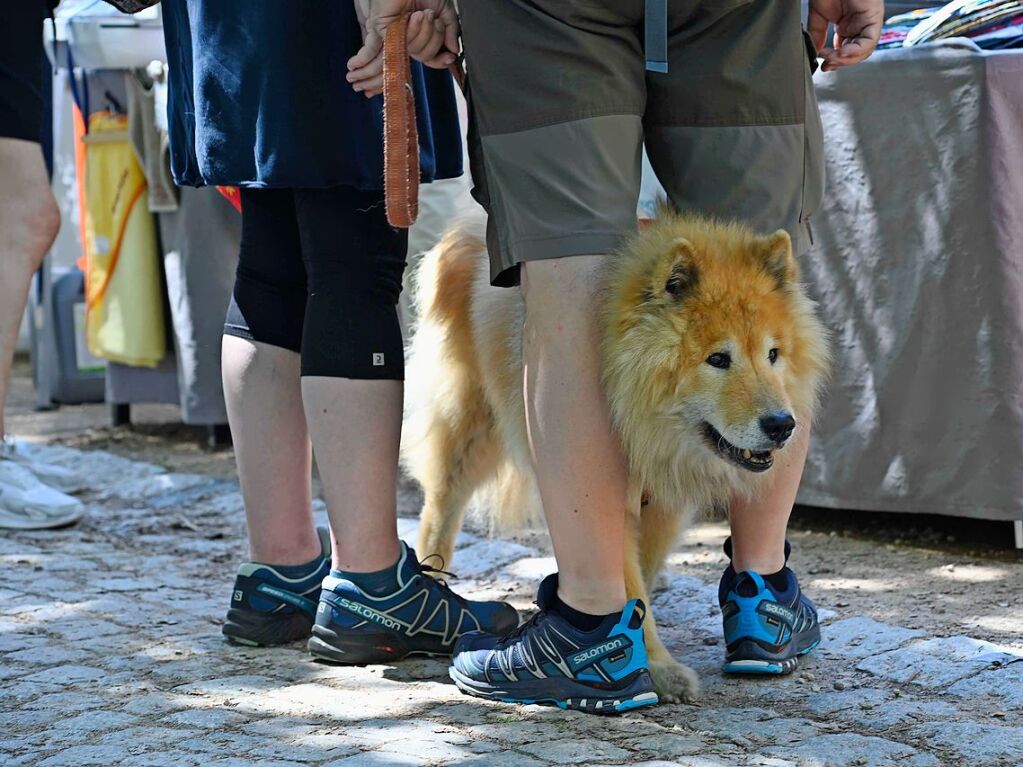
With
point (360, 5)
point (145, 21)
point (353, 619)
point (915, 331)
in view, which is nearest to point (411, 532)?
point (353, 619)

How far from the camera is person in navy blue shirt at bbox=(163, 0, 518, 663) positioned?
8.37 ft

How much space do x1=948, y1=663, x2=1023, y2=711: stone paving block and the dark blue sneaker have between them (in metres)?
0.95

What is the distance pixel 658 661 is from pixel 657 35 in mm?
1165

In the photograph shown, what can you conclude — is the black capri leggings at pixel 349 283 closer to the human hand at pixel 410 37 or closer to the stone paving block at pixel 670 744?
the human hand at pixel 410 37

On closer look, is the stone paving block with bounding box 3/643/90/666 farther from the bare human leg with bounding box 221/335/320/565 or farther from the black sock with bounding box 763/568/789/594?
the black sock with bounding box 763/568/789/594

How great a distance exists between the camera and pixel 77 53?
205 inches

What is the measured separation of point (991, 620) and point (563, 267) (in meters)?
1.39

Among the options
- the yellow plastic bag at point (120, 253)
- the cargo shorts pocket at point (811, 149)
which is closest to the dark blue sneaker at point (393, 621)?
the cargo shorts pocket at point (811, 149)

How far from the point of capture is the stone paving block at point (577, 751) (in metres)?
2.06

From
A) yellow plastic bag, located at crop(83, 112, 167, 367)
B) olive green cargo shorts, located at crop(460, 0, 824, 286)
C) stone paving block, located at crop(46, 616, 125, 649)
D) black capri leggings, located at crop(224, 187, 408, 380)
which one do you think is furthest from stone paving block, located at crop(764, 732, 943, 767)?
yellow plastic bag, located at crop(83, 112, 167, 367)

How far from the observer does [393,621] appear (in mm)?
2643

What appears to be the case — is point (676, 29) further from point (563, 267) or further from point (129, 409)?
point (129, 409)

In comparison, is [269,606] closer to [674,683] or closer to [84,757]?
[84,757]

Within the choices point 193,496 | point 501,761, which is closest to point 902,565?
point 501,761
